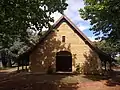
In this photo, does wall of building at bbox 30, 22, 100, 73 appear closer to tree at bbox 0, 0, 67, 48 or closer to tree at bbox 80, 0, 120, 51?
tree at bbox 80, 0, 120, 51

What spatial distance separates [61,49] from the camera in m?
37.4

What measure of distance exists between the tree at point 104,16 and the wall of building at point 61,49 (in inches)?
168

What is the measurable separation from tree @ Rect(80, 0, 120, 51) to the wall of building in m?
4.26

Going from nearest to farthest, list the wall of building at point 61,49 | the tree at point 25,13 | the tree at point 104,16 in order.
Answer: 1. the tree at point 25,13
2. the tree at point 104,16
3. the wall of building at point 61,49

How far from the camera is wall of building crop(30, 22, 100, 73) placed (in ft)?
122

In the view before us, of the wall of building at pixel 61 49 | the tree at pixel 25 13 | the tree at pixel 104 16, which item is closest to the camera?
the tree at pixel 25 13

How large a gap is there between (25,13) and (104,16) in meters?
8.22

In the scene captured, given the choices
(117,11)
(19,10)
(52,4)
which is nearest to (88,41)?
(117,11)

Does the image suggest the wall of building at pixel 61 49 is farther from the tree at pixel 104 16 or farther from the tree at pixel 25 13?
the tree at pixel 25 13

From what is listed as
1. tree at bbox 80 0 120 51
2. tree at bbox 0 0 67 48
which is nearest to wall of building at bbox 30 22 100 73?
tree at bbox 80 0 120 51

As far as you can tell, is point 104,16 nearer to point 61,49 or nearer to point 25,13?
point 25,13

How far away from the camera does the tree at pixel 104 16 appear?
23609 mm

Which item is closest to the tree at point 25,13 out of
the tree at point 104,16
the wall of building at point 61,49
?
the tree at point 104,16

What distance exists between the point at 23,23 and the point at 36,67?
1538 centimetres
